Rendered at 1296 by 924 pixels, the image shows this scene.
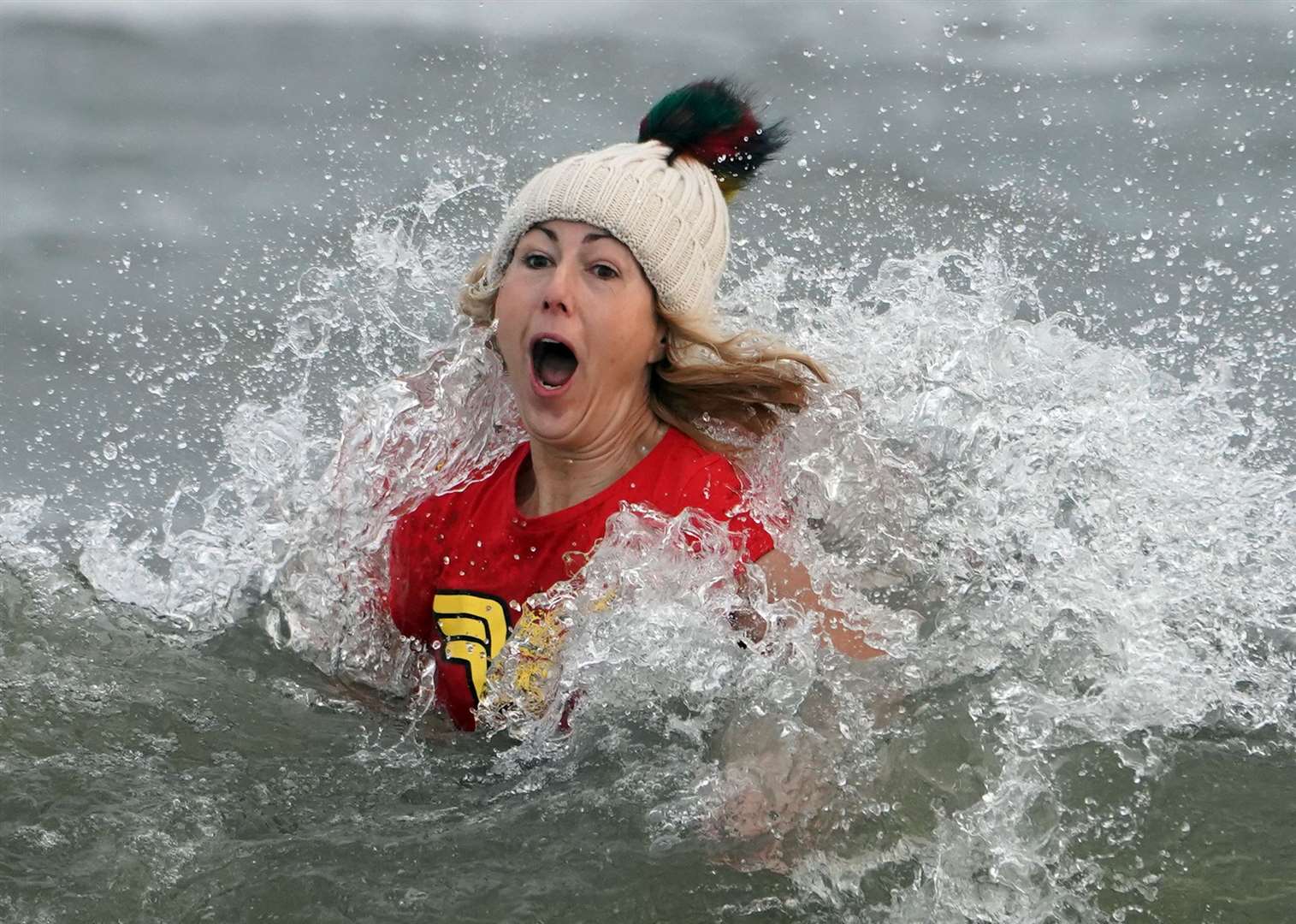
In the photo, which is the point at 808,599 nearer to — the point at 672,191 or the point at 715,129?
the point at 672,191

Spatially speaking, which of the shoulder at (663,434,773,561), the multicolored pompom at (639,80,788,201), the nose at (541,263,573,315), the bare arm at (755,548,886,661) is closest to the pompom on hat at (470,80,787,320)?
the multicolored pompom at (639,80,788,201)

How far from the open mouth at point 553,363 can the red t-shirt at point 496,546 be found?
0.27 meters

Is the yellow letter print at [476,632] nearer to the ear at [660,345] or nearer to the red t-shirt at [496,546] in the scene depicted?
the red t-shirt at [496,546]

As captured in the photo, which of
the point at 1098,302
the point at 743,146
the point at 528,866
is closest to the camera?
the point at 528,866

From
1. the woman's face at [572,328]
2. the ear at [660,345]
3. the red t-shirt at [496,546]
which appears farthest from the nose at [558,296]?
the red t-shirt at [496,546]

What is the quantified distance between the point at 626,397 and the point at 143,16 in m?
4.78

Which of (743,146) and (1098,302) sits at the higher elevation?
(1098,302)

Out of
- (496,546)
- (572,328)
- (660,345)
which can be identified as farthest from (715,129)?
(496,546)

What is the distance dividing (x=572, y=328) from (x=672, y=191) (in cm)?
38

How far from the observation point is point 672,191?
11.2 feet

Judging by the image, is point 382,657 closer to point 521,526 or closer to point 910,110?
point 521,526

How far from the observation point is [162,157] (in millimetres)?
6547

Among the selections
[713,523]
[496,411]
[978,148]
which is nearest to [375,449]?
[496,411]

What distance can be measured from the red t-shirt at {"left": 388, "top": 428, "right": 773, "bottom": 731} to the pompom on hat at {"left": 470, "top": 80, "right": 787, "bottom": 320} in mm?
363
